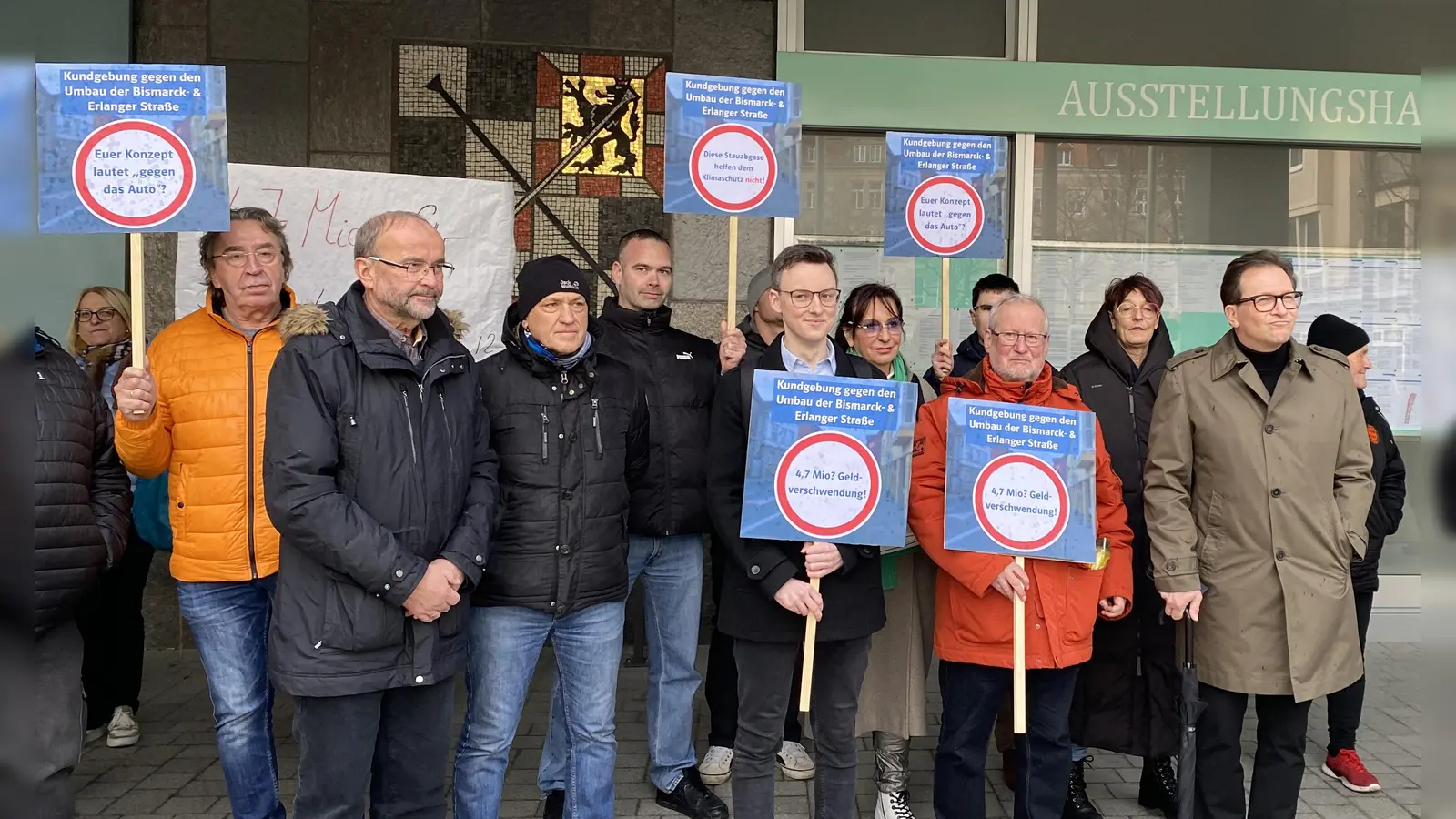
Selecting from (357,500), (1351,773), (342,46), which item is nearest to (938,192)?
(357,500)

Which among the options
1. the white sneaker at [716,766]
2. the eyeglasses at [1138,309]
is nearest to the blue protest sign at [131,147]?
the white sneaker at [716,766]

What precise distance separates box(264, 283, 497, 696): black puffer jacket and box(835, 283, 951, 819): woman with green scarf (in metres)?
1.59

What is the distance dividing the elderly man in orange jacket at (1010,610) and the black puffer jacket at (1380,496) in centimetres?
152

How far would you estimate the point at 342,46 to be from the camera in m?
6.11

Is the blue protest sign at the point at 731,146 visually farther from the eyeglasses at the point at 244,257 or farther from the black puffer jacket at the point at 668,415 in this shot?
the eyeglasses at the point at 244,257

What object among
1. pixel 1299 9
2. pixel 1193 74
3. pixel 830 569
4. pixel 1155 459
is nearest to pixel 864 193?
pixel 1193 74

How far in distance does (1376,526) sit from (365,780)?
387 cm

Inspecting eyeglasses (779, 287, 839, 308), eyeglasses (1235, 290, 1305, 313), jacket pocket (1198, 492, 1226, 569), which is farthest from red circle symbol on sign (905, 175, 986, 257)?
jacket pocket (1198, 492, 1226, 569)

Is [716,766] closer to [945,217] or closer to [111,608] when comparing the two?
[945,217]

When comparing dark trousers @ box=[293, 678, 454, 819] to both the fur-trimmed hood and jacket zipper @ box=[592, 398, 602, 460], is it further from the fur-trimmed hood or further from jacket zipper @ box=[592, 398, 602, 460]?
the fur-trimmed hood

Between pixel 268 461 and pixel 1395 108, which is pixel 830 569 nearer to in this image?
pixel 268 461

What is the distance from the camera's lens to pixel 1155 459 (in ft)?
11.1

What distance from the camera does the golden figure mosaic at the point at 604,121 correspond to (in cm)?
624

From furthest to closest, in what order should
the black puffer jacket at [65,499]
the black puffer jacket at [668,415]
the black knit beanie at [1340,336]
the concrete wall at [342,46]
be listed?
the concrete wall at [342,46] → the black knit beanie at [1340,336] → the black puffer jacket at [668,415] → the black puffer jacket at [65,499]
